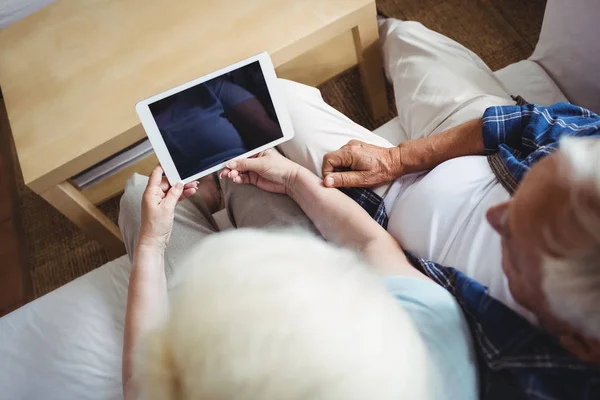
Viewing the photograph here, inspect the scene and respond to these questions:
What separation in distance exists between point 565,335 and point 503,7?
4.31 ft

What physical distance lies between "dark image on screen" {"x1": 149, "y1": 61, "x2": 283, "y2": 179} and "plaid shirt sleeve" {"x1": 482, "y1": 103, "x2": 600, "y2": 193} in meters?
0.38

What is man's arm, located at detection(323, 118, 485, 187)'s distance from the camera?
786 millimetres

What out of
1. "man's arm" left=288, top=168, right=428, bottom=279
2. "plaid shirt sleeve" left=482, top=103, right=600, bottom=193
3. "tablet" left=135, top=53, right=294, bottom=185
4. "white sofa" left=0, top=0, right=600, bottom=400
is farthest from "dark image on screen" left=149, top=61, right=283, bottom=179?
"plaid shirt sleeve" left=482, top=103, right=600, bottom=193

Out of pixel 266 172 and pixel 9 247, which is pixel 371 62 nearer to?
pixel 266 172

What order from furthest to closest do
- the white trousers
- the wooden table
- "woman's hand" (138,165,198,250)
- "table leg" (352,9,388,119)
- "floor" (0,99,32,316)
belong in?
"floor" (0,99,32,316) < "table leg" (352,9,388,119) < the wooden table < "woman's hand" (138,165,198,250) < the white trousers

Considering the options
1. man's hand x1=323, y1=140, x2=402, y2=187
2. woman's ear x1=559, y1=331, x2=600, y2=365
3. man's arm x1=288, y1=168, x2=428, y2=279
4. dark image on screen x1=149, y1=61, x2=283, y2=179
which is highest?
dark image on screen x1=149, y1=61, x2=283, y2=179

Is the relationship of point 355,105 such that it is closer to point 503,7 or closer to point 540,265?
point 503,7

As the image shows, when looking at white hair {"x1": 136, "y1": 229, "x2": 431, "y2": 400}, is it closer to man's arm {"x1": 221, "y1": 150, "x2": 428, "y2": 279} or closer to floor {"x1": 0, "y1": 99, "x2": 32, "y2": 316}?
man's arm {"x1": 221, "y1": 150, "x2": 428, "y2": 279}

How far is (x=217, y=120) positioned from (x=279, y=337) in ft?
1.94

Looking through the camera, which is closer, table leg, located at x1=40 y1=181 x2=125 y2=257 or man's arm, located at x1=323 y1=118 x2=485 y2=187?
man's arm, located at x1=323 y1=118 x2=485 y2=187

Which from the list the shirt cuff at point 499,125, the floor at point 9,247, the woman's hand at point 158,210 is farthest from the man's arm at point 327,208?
the floor at point 9,247

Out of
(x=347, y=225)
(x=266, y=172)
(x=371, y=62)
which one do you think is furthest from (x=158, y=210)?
(x=371, y=62)

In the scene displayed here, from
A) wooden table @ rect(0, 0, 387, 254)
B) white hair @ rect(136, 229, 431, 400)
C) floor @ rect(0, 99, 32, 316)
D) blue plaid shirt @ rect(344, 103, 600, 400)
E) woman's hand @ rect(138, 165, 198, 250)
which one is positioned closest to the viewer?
white hair @ rect(136, 229, 431, 400)

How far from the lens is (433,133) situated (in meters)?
0.88
